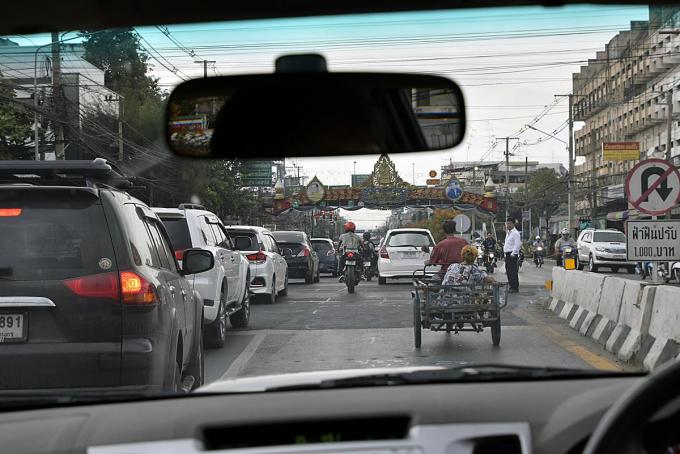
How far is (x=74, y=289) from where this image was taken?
16.5 feet

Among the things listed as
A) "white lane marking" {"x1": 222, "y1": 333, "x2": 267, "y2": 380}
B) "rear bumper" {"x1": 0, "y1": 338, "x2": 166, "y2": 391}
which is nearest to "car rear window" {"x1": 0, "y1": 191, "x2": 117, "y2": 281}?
"rear bumper" {"x1": 0, "y1": 338, "x2": 166, "y2": 391}

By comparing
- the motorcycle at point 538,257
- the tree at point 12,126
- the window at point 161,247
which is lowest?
the motorcycle at point 538,257

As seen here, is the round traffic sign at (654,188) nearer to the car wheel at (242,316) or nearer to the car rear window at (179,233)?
the car rear window at (179,233)

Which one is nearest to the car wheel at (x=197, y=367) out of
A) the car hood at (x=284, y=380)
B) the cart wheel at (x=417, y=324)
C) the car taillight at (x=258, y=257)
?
the car hood at (x=284, y=380)

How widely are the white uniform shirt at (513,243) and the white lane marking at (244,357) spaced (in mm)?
9699

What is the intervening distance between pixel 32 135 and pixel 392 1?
23.3 m

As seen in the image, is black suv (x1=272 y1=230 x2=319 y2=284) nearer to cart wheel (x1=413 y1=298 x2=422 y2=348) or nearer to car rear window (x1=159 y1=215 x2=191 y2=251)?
car rear window (x1=159 y1=215 x2=191 y2=251)

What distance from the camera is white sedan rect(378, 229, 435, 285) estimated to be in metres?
24.0

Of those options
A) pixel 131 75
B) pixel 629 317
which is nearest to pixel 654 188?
pixel 629 317

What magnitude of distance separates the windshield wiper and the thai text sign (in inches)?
303

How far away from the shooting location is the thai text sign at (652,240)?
10578 mm

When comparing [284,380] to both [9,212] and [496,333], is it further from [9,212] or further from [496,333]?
[496,333]

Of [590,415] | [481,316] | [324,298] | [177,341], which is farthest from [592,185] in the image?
[590,415]

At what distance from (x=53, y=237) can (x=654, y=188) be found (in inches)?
304
